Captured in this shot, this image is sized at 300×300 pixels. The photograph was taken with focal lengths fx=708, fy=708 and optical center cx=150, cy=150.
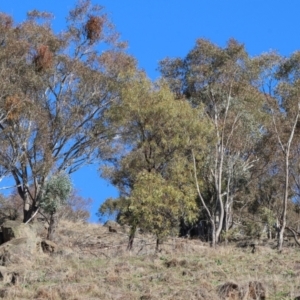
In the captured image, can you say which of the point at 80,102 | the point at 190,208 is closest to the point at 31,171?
the point at 80,102

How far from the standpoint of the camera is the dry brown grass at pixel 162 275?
13.4 m

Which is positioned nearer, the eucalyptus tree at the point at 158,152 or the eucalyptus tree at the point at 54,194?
the eucalyptus tree at the point at 158,152

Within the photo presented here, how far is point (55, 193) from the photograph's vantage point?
27.3 meters

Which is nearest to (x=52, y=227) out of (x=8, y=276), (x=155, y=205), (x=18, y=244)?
(x=155, y=205)

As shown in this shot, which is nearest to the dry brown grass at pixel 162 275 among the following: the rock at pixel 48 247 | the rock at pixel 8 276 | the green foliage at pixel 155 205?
the rock at pixel 8 276

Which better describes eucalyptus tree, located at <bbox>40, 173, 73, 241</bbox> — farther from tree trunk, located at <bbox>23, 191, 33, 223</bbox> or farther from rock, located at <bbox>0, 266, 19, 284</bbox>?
rock, located at <bbox>0, 266, 19, 284</bbox>

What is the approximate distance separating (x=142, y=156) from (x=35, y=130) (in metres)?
5.67

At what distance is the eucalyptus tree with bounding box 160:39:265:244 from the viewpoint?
28.9 meters

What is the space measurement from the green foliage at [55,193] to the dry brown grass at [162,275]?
7.53m

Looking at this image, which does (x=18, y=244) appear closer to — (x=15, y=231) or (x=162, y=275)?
(x=15, y=231)

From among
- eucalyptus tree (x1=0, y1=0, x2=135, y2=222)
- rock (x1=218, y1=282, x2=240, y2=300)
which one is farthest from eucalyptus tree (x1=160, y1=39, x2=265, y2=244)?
rock (x1=218, y1=282, x2=240, y2=300)

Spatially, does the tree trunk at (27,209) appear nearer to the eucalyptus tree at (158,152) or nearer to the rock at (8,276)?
the eucalyptus tree at (158,152)

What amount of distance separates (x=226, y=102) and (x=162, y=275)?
15.6 meters

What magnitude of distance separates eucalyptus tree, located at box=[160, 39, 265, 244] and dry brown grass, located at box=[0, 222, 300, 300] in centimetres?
981
